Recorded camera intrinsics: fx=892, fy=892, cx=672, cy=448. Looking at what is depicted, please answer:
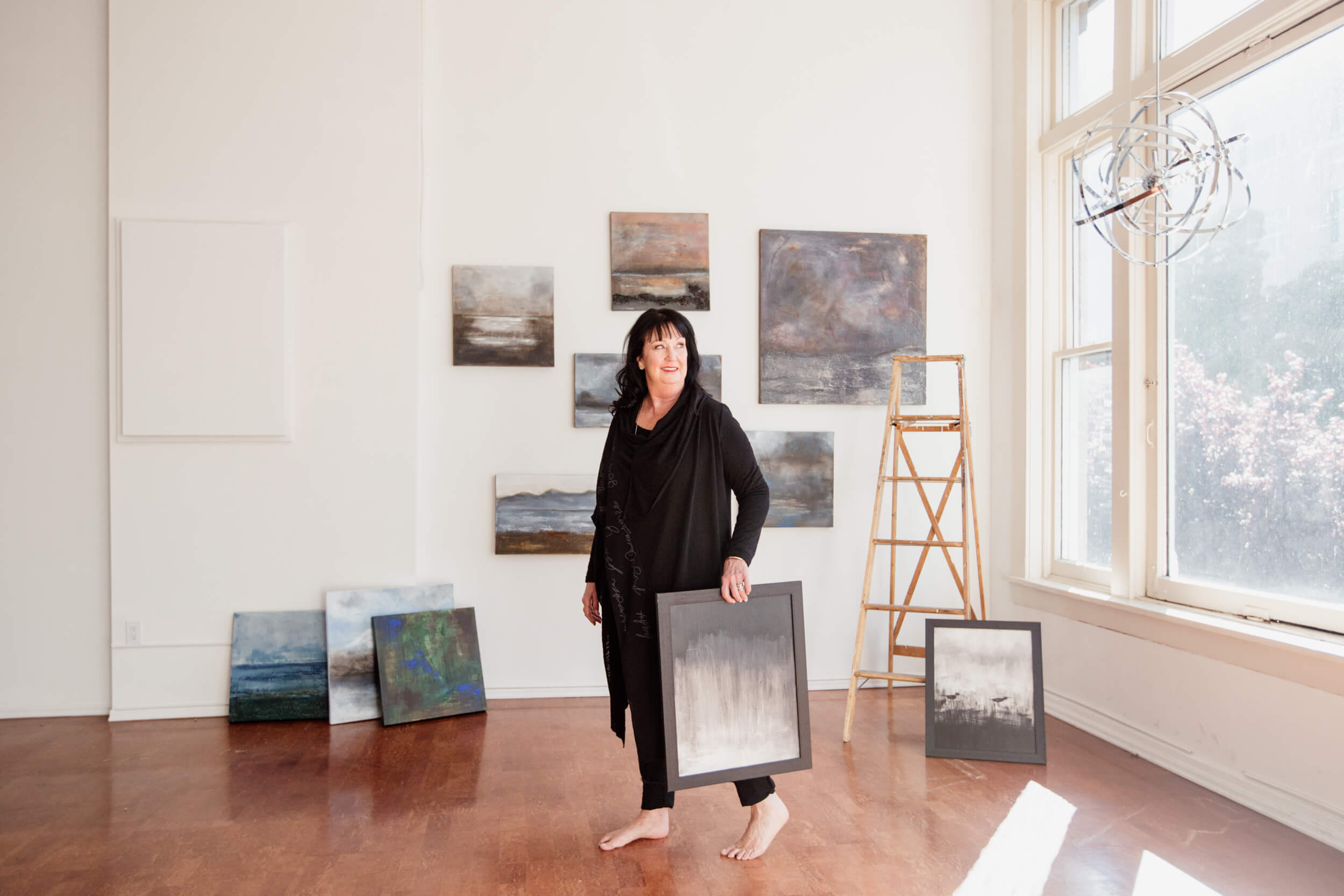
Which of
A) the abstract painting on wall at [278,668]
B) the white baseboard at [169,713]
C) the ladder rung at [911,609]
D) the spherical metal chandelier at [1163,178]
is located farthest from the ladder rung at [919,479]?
the white baseboard at [169,713]

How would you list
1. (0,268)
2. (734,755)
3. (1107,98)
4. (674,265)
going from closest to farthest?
(734,755) < (1107,98) < (0,268) < (674,265)

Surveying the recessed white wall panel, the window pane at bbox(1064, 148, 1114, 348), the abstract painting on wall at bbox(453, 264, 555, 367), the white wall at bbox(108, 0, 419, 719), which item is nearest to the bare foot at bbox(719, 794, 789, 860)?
the white wall at bbox(108, 0, 419, 719)

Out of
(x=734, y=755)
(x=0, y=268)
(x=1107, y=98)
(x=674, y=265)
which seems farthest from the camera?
(x=674, y=265)

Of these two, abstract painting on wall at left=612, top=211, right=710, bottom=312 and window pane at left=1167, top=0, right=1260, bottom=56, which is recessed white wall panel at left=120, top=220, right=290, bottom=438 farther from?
window pane at left=1167, top=0, right=1260, bottom=56

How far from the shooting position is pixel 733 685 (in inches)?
103

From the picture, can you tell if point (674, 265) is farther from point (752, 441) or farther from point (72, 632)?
point (72, 632)

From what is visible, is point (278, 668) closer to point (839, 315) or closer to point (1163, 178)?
point (839, 315)

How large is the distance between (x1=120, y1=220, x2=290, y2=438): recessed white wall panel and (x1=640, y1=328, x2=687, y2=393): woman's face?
7.92 ft

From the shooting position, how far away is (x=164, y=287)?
13.9 feet

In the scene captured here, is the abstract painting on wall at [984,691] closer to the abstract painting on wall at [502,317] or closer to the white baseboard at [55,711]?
the abstract painting on wall at [502,317]

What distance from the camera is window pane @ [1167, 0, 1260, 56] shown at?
131 inches

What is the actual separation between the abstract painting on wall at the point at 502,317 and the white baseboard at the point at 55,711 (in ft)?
7.76

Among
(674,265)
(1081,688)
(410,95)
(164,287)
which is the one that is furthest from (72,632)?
(1081,688)

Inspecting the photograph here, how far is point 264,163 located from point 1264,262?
4.30m
